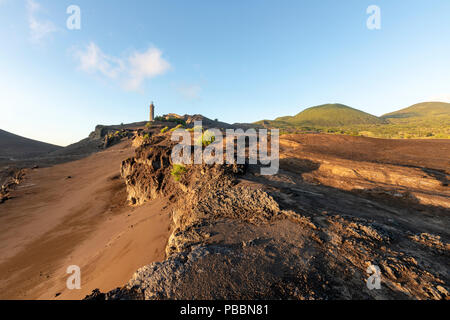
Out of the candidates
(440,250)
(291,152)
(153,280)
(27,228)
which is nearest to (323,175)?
(291,152)

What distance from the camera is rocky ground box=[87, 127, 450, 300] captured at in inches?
84.0

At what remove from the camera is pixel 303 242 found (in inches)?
116

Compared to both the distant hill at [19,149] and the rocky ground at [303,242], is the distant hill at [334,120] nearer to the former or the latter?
the distant hill at [19,149]

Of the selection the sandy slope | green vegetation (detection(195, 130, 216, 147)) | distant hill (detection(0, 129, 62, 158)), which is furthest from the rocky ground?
distant hill (detection(0, 129, 62, 158))

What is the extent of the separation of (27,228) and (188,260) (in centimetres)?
1238

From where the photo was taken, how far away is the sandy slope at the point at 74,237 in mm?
4625

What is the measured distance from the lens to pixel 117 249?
17.7ft

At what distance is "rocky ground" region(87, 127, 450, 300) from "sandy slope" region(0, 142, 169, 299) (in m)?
1.63

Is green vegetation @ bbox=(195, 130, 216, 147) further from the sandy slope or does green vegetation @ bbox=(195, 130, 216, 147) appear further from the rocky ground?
the sandy slope

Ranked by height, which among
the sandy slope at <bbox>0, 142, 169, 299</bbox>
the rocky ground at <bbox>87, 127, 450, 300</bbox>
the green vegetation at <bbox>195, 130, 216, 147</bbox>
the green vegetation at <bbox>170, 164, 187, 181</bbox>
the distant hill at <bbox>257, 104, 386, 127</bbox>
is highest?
the distant hill at <bbox>257, 104, 386, 127</bbox>

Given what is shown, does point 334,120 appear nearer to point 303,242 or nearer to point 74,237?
point 303,242

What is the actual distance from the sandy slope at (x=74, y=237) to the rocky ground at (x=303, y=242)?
5.35 ft

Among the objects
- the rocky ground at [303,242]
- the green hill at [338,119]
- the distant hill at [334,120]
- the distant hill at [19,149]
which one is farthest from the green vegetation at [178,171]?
the green hill at [338,119]
